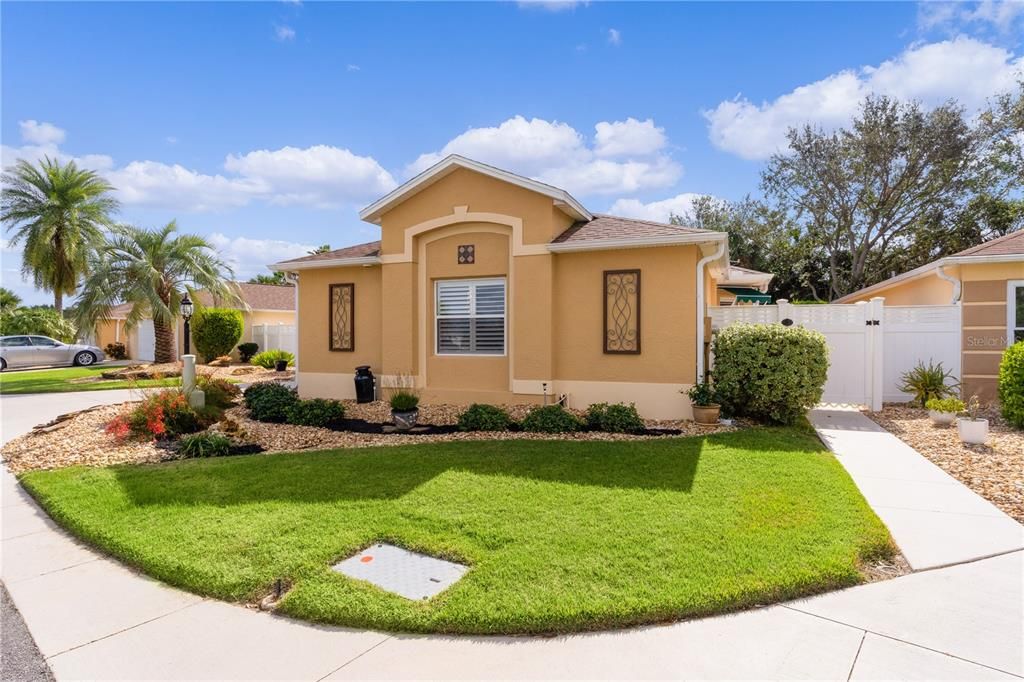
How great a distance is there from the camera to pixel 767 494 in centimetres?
546

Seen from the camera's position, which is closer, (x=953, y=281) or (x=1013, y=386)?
(x=1013, y=386)

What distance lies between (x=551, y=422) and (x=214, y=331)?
Answer: 20723 mm

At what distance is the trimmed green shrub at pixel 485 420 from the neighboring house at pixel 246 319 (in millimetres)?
20345

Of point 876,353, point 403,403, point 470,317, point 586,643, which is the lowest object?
point 586,643

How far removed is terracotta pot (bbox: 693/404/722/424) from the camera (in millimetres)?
8875

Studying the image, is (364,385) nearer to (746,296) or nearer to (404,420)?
(404,420)

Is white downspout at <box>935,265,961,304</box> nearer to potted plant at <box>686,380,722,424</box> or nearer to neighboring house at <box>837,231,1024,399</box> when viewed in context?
neighboring house at <box>837,231,1024,399</box>

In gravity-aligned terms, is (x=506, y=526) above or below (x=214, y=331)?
below

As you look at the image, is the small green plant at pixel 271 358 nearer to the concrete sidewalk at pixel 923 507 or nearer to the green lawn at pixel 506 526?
the green lawn at pixel 506 526

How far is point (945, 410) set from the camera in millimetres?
8719

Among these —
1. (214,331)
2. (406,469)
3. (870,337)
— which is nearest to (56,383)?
(214,331)

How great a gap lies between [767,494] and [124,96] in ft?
45.4

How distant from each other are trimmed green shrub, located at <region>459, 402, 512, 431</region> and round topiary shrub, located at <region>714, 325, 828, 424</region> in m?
3.67

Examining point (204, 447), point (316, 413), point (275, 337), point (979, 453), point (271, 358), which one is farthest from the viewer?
point (275, 337)
